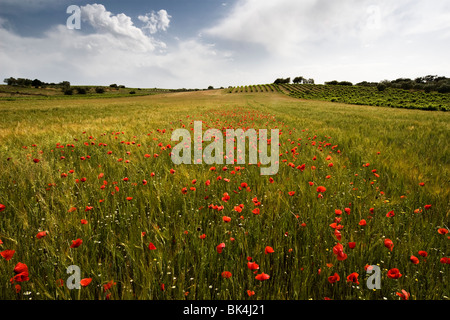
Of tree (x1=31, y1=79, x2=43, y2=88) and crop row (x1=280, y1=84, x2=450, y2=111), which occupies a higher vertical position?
tree (x1=31, y1=79, x2=43, y2=88)

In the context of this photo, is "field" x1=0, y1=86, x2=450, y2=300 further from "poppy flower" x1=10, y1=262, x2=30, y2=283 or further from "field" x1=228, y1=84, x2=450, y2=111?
"field" x1=228, y1=84, x2=450, y2=111

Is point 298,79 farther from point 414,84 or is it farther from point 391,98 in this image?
point 391,98

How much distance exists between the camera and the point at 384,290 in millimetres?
1271

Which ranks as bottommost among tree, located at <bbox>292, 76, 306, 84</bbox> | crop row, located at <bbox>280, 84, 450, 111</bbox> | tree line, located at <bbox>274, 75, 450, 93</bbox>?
crop row, located at <bbox>280, 84, 450, 111</bbox>

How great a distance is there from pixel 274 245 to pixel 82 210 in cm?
183

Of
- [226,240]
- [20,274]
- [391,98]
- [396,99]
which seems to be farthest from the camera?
[391,98]

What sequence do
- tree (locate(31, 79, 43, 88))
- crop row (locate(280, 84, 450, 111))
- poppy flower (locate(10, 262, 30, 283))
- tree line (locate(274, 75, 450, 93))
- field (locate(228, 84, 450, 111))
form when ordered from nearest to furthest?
poppy flower (locate(10, 262, 30, 283)) < crop row (locate(280, 84, 450, 111)) < field (locate(228, 84, 450, 111)) < tree line (locate(274, 75, 450, 93)) < tree (locate(31, 79, 43, 88))

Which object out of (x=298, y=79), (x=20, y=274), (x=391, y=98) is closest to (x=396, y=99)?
(x=391, y=98)

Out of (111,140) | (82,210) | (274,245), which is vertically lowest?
(274,245)

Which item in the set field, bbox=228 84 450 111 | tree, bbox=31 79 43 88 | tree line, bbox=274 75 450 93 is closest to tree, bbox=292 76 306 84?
tree line, bbox=274 75 450 93

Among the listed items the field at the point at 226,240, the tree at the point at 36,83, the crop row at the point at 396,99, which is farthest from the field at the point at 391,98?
the tree at the point at 36,83
